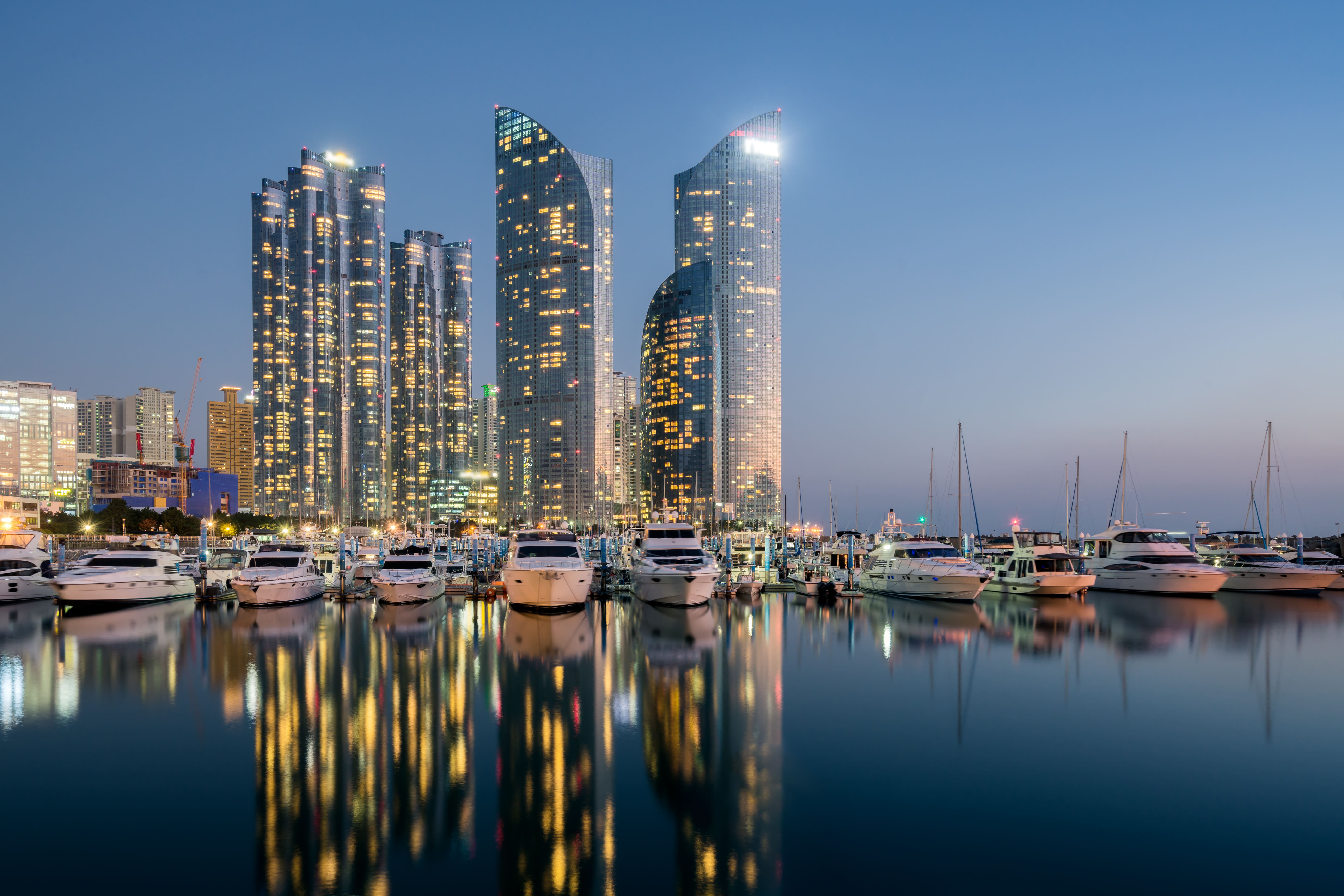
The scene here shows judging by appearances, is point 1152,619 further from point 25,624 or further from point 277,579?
point 25,624

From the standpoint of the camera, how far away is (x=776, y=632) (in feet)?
108

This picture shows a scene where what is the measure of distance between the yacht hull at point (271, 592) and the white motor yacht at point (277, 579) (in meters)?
0.01

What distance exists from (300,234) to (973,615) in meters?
203

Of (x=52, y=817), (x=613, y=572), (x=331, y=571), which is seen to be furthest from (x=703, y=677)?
(x=331, y=571)

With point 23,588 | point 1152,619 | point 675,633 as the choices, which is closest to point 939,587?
point 1152,619

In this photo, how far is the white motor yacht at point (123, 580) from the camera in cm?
3672

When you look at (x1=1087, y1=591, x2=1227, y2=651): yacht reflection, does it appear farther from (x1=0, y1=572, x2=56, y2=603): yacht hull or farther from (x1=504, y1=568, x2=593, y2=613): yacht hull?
(x1=0, y1=572, x2=56, y2=603): yacht hull

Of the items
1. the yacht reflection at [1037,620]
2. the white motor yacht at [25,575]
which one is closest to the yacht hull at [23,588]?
the white motor yacht at [25,575]

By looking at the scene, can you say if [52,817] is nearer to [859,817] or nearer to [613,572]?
[859,817]

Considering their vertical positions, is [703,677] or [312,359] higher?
[312,359]

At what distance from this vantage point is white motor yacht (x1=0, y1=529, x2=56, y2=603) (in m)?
41.7

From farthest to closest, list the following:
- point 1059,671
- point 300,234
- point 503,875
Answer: point 300,234 < point 1059,671 < point 503,875

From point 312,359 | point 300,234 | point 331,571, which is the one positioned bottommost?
point 331,571

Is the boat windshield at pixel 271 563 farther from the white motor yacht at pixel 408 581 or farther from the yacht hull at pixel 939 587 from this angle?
the yacht hull at pixel 939 587
